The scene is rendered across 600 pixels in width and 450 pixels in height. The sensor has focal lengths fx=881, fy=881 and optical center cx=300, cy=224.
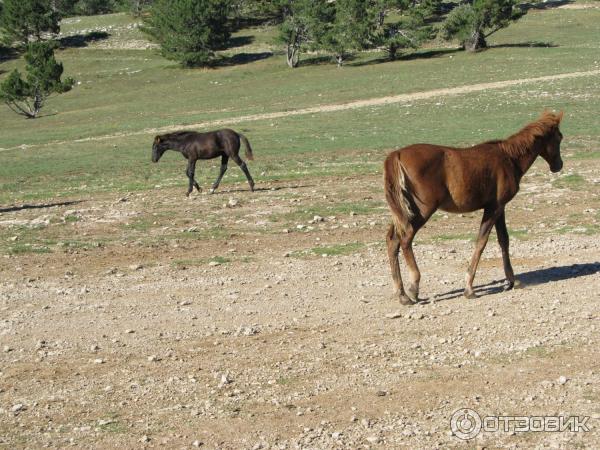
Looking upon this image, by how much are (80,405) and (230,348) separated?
2.02m

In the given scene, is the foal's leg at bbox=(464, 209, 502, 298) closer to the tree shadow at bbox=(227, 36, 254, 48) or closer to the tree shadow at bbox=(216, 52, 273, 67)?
the tree shadow at bbox=(216, 52, 273, 67)

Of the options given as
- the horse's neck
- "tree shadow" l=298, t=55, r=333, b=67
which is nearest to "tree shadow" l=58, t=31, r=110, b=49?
"tree shadow" l=298, t=55, r=333, b=67

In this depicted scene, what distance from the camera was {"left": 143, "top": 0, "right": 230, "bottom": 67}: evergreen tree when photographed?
80.1 metres

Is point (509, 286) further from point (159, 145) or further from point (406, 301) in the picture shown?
point (159, 145)

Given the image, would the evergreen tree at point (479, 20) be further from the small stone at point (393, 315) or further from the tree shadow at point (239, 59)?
the small stone at point (393, 315)

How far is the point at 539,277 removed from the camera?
12.5m

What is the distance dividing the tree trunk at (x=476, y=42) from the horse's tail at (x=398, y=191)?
Result: 62118 millimetres

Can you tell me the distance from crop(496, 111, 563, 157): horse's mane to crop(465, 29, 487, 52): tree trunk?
198ft

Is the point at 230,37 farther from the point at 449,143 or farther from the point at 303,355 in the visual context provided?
the point at 303,355

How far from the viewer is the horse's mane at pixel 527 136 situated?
12039 mm

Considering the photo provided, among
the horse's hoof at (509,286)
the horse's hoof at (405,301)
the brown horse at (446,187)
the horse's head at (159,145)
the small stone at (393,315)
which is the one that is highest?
the brown horse at (446,187)

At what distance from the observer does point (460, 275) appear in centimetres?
1295

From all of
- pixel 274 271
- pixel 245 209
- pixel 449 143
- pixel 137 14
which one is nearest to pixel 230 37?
pixel 137 14

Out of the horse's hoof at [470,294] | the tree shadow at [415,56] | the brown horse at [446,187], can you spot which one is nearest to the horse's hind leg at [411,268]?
the brown horse at [446,187]
